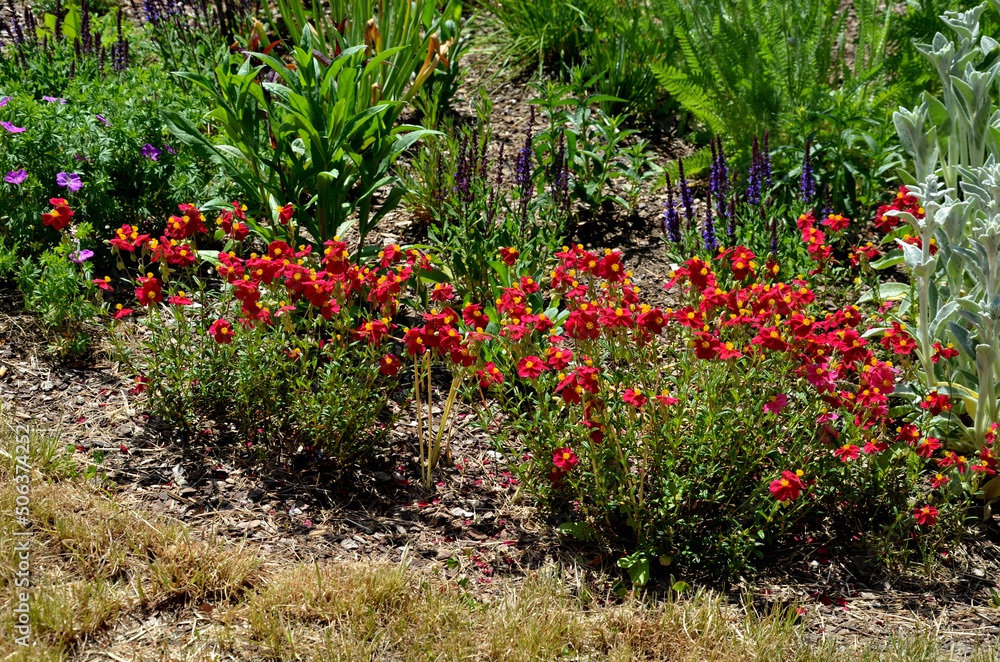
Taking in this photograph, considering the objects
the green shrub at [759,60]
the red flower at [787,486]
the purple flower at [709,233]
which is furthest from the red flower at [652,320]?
the green shrub at [759,60]

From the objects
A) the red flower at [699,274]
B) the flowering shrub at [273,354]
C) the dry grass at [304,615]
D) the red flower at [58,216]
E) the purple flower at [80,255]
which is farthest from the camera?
the purple flower at [80,255]

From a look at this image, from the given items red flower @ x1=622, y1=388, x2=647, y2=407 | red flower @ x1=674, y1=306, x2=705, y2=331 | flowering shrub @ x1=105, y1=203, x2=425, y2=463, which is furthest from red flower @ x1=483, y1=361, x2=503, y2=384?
red flower @ x1=674, y1=306, x2=705, y2=331

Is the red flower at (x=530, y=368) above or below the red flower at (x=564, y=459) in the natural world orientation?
above

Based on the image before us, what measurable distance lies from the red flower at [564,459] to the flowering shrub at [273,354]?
1.92 ft

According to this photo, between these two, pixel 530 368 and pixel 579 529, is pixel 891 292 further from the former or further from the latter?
pixel 530 368

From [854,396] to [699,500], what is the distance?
1.90 ft

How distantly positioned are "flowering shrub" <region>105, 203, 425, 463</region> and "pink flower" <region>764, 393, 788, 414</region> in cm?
115

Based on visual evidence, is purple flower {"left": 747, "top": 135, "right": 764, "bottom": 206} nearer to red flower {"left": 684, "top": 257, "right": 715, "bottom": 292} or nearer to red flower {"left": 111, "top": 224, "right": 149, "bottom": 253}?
red flower {"left": 684, "top": 257, "right": 715, "bottom": 292}

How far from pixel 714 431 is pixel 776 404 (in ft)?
0.71

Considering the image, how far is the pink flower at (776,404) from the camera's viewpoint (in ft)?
8.15

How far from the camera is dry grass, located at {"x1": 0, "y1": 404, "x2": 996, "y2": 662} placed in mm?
2262

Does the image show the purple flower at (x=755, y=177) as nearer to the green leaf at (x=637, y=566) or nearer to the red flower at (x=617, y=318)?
the red flower at (x=617, y=318)

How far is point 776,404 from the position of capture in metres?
2.49

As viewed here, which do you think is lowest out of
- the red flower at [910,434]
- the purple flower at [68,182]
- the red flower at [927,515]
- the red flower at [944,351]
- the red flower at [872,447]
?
the red flower at [927,515]
